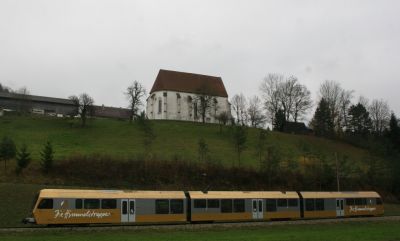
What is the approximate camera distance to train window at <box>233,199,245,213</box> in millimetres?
39312

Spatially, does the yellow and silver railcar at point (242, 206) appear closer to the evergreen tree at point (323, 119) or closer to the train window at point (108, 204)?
the train window at point (108, 204)

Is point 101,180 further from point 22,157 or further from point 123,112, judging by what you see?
point 123,112

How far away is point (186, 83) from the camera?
123625mm

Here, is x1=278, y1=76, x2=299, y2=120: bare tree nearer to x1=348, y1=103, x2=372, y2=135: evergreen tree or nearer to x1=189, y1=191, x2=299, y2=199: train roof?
x1=348, y1=103, x2=372, y2=135: evergreen tree

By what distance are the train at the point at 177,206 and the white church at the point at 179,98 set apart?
69.7m

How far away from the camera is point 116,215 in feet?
114

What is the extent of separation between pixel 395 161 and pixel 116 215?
4662 centimetres

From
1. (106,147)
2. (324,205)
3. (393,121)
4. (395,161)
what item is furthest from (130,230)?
(393,121)

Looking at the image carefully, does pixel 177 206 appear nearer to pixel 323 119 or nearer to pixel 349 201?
pixel 349 201

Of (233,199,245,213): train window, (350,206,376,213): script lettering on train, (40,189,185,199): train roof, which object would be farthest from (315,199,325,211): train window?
(40,189,185,199): train roof

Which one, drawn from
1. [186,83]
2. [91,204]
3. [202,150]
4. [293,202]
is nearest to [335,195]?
[293,202]

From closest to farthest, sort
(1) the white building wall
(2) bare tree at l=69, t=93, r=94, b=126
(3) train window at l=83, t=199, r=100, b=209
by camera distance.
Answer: (3) train window at l=83, t=199, r=100, b=209, (2) bare tree at l=69, t=93, r=94, b=126, (1) the white building wall

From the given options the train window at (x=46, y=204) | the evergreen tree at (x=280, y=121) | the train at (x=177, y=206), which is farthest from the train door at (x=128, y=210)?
the evergreen tree at (x=280, y=121)

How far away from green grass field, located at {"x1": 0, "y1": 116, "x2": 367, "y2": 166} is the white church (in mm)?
17492
